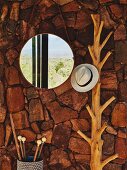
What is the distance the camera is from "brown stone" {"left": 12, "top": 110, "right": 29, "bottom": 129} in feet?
8.58

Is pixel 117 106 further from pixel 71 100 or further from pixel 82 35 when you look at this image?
pixel 82 35

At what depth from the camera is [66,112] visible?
8.51 ft

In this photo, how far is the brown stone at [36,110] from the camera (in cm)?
261

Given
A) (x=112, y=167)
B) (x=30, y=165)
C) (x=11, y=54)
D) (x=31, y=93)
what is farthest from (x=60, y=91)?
(x=112, y=167)

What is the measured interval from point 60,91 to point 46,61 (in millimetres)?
241

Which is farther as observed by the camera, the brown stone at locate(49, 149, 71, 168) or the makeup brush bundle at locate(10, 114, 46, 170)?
the brown stone at locate(49, 149, 71, 168)

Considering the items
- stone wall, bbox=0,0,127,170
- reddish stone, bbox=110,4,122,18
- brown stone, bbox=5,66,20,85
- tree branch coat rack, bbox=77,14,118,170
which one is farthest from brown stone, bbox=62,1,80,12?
brown stone, bbox=5,66,20,85

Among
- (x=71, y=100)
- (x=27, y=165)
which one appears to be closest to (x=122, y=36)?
(x=71, y=100)

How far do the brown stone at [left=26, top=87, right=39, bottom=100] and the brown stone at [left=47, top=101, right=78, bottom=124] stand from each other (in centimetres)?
13

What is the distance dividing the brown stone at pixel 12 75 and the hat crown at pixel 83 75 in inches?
18.5

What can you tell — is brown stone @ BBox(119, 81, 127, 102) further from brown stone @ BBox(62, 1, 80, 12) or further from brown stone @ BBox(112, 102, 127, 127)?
brown stone @ BBox(62, 1, 80, 12)

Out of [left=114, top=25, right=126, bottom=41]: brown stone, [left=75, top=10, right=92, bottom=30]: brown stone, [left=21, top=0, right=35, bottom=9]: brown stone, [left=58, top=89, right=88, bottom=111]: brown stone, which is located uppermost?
[left=21, top=0, right=35, bottom=9]: brown stone

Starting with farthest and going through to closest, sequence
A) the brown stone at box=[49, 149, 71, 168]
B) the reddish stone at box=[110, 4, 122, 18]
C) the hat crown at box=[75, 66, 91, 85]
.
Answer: the brown stone at box=[49, 149, 71, 168] → the reddish stone at box=[110, 4, 122, 18] → the hat crown at box=[75, 66, 91, 85]

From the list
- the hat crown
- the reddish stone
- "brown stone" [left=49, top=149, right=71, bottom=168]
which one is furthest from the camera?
"brown stone" [left=49, top=149, right=71, bottom=168]
